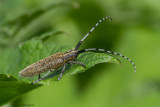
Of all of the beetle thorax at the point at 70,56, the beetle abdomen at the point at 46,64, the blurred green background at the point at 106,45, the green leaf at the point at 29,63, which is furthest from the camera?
the blurred green background at the point at 106,45

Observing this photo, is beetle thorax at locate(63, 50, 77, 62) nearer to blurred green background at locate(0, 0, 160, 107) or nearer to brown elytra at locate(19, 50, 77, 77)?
brown elytra at locate(19, 50, 77, 77)

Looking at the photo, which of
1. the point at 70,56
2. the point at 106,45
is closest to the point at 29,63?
the point at 70,56

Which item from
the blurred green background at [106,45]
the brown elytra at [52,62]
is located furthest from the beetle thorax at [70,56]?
the blurred green background at [106,45]

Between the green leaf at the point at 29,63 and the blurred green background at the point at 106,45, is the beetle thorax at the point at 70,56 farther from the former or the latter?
the blurred green background at the point at 106,45

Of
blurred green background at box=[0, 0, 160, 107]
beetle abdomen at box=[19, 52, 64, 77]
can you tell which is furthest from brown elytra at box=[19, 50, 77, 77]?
blurred green background at box=[0, 0, 160, 107]

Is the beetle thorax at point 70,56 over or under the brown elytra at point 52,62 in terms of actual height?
over

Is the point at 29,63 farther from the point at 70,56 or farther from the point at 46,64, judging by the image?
the point at 70,56

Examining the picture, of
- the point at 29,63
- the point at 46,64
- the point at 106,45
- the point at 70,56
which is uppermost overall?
the point at 70,56
